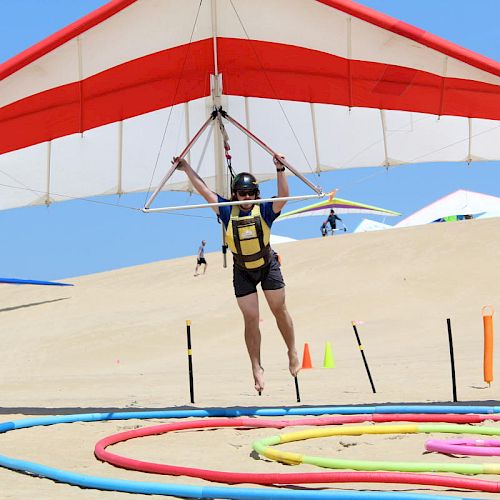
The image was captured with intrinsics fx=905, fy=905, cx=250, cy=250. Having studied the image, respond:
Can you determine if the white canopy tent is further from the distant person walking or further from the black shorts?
the black shorts

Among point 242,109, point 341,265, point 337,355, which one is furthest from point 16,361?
point 242,109

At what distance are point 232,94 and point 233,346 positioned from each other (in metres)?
11.4

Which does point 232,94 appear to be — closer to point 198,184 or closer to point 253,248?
point 198,184

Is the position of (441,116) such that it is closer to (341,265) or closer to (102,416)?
(102,416)

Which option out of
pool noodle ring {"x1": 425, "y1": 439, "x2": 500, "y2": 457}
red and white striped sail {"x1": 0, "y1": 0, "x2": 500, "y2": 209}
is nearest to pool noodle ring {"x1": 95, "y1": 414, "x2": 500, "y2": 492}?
pool noodle ring {"x1": 425, "y1": 439, "x2": 500, "y2": 457}

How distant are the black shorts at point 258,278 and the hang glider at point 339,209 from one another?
47545mm

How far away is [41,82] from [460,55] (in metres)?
3.81

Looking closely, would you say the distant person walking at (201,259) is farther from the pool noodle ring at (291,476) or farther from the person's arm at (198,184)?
the pool noodle ring at (291,476)

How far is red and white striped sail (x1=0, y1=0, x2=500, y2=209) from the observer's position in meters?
8.30

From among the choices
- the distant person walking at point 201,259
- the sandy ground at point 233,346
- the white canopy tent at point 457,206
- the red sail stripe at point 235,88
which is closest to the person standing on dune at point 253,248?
the sandy ground at point 233,346

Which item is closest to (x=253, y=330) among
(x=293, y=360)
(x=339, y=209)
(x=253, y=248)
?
(x=293, y=360)

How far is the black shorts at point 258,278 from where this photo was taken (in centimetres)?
756

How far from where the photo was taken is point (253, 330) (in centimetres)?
766

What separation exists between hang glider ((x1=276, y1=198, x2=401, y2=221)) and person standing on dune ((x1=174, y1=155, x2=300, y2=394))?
47.5 m
